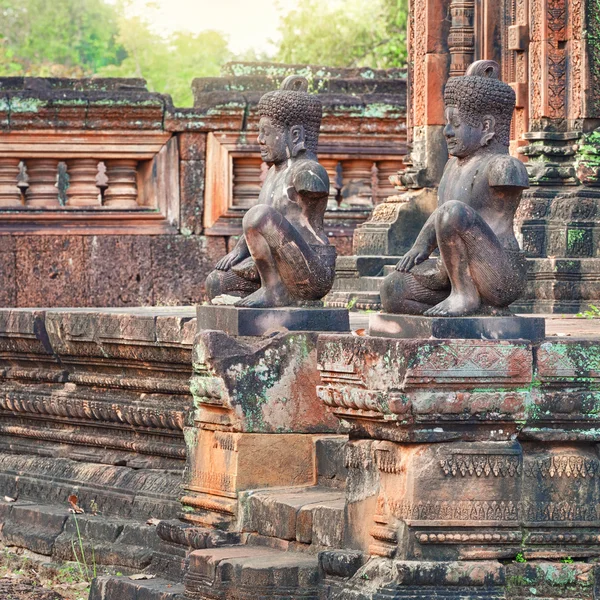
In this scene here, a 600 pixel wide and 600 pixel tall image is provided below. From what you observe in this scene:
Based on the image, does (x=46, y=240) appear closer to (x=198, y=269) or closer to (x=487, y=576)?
(x=198, y=269)

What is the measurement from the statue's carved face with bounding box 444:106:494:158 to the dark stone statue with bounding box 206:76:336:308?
0.91 metres

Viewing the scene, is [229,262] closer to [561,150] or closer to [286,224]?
[286,224]

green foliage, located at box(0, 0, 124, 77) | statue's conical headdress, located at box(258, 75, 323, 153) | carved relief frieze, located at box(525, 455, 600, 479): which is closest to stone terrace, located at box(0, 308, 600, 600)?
carved relief frieze, located at box(525, 455, 600, 479)

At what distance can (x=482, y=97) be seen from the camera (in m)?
7.04

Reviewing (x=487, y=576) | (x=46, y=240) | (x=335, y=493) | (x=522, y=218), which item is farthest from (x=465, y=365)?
(x=46, y=240)

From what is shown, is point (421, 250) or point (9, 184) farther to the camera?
point (9, 184)

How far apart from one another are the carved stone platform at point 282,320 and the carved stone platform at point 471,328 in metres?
1.06

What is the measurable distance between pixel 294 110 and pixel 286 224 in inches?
22.9

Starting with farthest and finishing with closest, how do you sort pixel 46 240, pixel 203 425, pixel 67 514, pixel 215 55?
pixel 215 55, pixel 46 240, pixel 67 514, pixel 203 425

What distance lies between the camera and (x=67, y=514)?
921cm

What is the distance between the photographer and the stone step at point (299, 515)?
7.08 metres

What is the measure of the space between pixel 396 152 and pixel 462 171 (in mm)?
5770

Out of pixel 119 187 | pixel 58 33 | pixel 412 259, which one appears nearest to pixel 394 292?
pixel 412 259

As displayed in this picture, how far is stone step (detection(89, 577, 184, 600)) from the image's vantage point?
7555 millimetres
